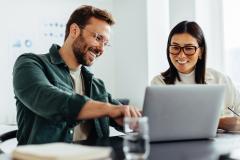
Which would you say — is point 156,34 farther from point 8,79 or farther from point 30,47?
point 8,79

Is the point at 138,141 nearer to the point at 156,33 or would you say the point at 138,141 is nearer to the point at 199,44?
the point at 199,44

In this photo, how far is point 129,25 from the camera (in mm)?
3148

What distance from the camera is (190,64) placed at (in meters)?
2.14

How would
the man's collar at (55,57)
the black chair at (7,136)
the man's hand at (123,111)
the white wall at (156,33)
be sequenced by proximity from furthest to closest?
1. the white wall at (156,33)
2. the man's collar at (55,57)
3. the black chair at (7,136)
4. the man's hand at (123,111)

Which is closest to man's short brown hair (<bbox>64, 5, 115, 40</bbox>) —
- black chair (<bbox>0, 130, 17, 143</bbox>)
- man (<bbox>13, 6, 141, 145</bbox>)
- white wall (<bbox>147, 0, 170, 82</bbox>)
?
man (<bbox>13, 6, 141, 145</bbox>)

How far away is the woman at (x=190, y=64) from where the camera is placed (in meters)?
2.12

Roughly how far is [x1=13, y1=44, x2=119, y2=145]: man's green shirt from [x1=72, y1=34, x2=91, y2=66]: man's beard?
0.09 meters

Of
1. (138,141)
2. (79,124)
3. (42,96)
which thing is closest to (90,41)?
(79,124)

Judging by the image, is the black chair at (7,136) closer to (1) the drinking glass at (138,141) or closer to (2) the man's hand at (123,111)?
(2) the man's hand at (123,111)

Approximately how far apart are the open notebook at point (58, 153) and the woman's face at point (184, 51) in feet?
4.12

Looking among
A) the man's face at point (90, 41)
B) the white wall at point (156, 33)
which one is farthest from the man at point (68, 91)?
the white wall at point (156, 33)

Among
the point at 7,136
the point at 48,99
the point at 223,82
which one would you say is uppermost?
the point at 48,99

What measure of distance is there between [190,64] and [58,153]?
4.56 ft

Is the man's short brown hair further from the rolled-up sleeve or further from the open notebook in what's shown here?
the open notebook
